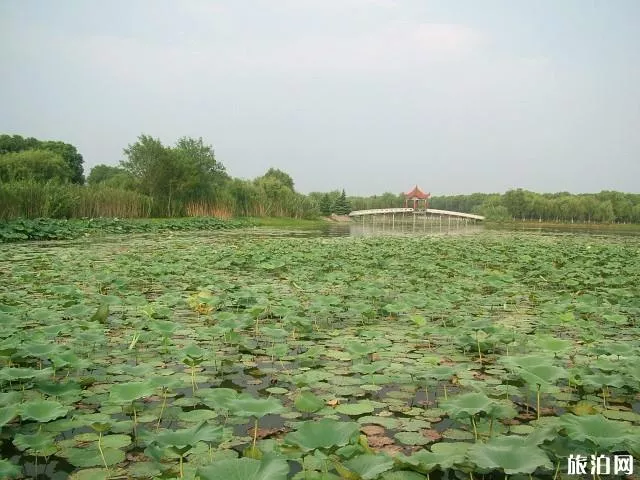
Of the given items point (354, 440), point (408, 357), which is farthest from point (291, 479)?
point (408, 357)

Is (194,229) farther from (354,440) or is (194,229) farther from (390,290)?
(354,440)

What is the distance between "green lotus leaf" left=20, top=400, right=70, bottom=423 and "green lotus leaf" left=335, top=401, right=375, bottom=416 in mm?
1088

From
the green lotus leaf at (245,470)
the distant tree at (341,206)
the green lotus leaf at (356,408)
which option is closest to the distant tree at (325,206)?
the distant tree at (341,206)

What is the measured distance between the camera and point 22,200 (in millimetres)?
13844

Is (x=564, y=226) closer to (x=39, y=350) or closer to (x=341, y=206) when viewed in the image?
(x=341, y=206)

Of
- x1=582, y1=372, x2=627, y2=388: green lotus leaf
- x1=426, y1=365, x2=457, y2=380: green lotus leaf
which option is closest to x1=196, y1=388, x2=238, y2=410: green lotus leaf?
x1=426, y1=365, x2=457, y2=380: green lotus leaf

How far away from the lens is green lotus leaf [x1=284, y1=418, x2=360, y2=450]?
139 centimetres

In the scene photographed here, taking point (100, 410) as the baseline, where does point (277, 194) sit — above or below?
above

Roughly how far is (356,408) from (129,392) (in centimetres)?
95

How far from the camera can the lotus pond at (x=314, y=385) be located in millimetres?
1531

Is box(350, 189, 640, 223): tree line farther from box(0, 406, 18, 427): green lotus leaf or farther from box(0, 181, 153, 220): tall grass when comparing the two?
box(0, 406, 18, 427): green lotus leaf

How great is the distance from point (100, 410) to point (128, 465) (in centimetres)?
55

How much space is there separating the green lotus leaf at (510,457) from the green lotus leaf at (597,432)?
17 centimetres

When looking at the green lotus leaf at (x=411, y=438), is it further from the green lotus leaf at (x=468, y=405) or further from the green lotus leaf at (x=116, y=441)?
the green lotus leaf at (x=116, y=441)
